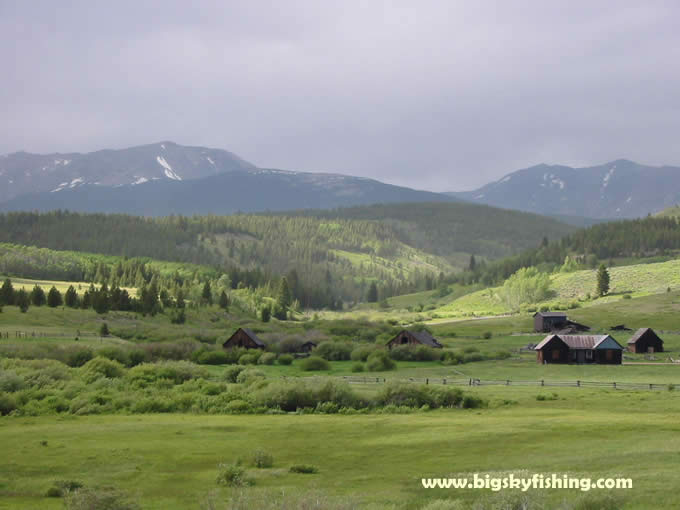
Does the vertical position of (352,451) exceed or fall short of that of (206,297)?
it exceeds it

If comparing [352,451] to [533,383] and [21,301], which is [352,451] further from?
[21,301]

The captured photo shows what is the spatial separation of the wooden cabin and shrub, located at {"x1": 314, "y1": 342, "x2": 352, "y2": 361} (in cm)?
2488

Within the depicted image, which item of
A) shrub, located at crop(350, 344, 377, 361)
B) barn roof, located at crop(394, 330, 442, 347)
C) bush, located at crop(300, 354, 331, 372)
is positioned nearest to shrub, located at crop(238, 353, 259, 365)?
bush, located at crop(300, 354, 331, 372)

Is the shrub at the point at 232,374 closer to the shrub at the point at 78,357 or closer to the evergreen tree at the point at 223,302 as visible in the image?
the shrub at the point at 78,357

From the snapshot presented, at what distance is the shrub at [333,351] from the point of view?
97.4 meters

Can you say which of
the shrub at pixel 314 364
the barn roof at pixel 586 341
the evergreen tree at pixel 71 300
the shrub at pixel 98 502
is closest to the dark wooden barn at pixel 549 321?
the barn roof at pixel 586 341

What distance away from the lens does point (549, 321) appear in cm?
12731

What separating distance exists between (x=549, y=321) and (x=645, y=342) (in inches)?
1264

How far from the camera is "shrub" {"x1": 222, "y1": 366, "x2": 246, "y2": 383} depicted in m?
66.0

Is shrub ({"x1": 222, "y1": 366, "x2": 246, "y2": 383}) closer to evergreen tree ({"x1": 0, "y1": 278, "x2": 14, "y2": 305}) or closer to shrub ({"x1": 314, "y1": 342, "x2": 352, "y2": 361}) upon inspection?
shrub ({"x1": 314, "y1": 342, "x2": 352, "y2": 361})

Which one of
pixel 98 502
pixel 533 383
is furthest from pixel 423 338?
pixel 98 502

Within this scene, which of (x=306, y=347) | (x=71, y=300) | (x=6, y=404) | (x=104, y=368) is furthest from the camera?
(x=71, y=300)

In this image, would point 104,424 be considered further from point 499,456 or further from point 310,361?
point 310,361

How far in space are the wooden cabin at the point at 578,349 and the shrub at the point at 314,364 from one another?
992 inches
